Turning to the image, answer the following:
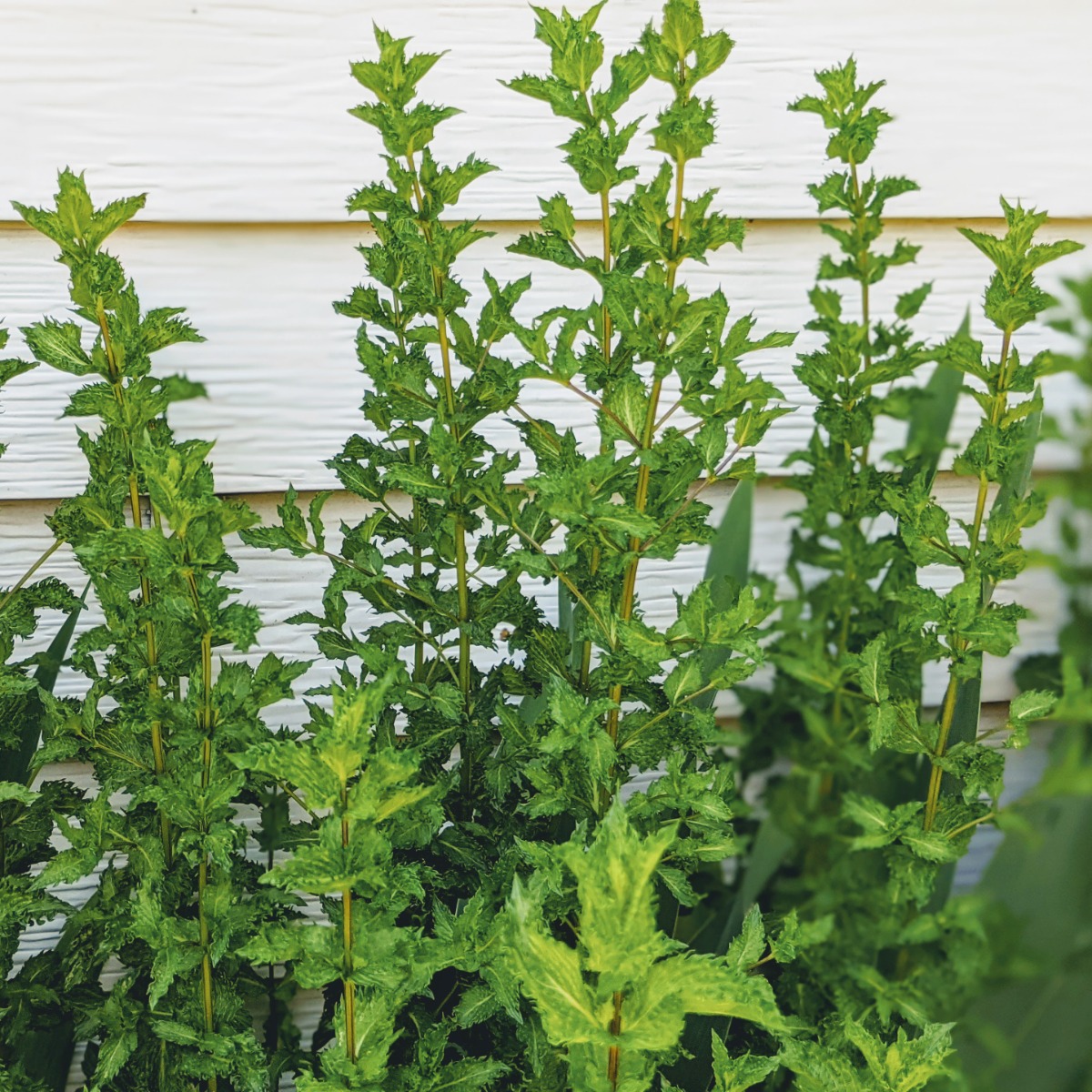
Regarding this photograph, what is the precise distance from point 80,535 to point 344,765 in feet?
1.00

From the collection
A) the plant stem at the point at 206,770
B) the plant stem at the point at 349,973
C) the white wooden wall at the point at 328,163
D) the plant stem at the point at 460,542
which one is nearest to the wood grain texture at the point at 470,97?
the white wooden wall at the point at 328,163

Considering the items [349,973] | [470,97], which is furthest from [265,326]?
[349,973]

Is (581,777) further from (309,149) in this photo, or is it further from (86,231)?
(309,149)

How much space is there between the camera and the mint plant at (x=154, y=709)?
0.49 metres

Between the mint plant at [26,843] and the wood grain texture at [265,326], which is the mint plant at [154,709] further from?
the wood grain texture at [265,326]

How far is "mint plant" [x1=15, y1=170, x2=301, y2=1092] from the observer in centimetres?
49

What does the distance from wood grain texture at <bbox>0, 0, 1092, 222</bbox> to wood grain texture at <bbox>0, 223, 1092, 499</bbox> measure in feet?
0.10

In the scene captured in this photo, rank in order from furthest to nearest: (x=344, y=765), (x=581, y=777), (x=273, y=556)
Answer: (x=273, y=556) < (x=581, y=777) < (x=344, y=765)

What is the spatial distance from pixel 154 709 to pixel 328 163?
1.67ft

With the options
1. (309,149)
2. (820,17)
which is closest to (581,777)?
(309,149)

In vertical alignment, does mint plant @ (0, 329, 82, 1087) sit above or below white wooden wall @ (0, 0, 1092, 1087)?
below

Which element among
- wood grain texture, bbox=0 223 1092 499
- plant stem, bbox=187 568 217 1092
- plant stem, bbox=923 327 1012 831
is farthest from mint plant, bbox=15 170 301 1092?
plant stem, bbox=923 327 1012 831

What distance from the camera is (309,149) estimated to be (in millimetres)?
827

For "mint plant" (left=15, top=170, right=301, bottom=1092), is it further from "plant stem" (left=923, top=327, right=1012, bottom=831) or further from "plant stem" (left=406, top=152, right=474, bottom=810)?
"plant stem" (left=923, top=327, right=1012, bottom=831)
